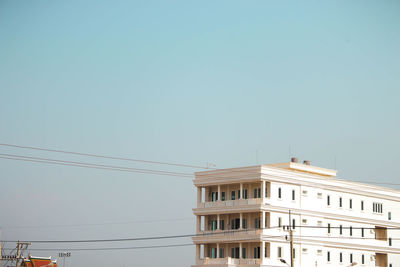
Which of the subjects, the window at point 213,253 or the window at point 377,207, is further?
the window at point 377,207

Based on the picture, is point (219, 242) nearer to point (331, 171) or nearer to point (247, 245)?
point (247, 245)

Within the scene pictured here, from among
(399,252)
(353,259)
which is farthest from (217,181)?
(399,252)

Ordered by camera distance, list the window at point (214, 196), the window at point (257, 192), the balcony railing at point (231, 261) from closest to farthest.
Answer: the balcony railing at point (231, 261)
the window at point (257, 192)
the window at point (214, 196)

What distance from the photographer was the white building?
79.1 meters

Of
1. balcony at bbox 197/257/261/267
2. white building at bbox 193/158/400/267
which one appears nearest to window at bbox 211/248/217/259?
white building at bbox 193/158/400/267

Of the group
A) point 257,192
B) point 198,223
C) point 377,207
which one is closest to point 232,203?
point 257,192

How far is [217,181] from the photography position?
82.4 metres

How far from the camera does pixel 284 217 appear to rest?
3174 inches

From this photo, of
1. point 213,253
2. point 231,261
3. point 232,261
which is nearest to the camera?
point 231,261

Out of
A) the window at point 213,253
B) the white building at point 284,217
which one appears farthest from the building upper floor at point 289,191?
the window at point 213,253

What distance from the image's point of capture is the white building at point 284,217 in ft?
259

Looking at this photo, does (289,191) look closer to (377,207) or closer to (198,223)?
(198,223)

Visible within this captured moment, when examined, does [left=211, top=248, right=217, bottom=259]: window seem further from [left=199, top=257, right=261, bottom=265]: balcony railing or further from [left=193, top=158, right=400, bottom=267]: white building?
[left=199, top=257, right=261, bottom=265]: balcony railing

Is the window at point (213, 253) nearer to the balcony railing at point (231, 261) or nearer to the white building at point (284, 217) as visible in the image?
the white building at point (284, 217)
